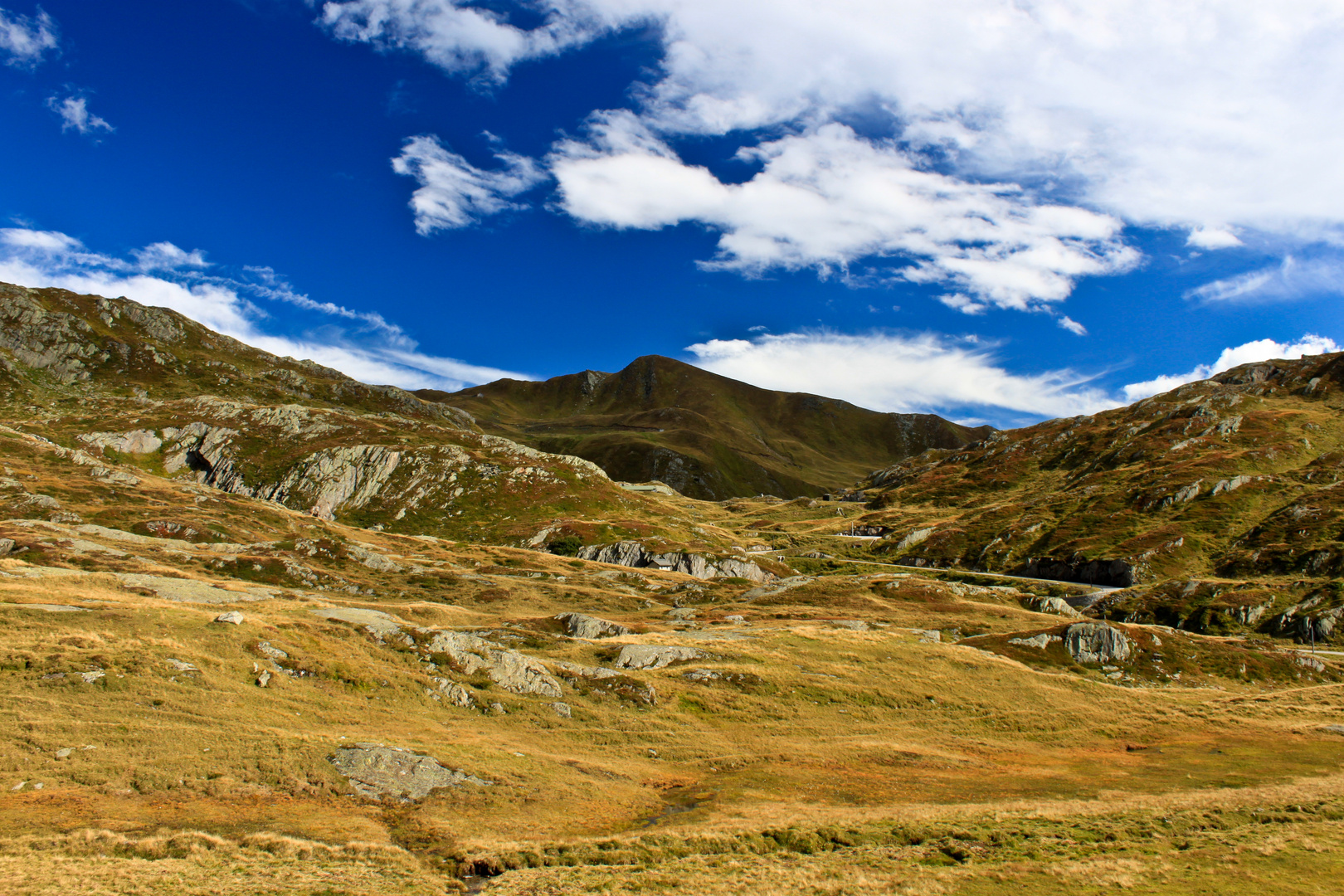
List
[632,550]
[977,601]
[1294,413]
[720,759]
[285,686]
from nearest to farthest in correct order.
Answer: [285,686]
[720,759]
[977,601]
[632,550]
[1294,413]

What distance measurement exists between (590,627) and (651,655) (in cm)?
1154

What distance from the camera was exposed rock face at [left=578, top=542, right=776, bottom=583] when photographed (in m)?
121

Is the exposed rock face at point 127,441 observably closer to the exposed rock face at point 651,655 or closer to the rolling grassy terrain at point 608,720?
the rolling grassy terrain at point 608,720

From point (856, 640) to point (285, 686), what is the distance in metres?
49.9

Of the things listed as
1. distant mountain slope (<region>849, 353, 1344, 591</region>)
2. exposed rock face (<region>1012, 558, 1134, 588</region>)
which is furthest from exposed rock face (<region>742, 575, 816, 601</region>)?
distant mountain slope (<region>849, 353, 1344, 591</region>)

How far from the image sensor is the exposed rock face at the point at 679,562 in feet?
397

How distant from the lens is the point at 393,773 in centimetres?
2603

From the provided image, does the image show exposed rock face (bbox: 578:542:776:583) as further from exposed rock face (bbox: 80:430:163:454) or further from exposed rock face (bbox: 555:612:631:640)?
exposed rock face (bbox: 80:430:163:454)

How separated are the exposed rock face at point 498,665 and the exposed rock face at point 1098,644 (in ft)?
182

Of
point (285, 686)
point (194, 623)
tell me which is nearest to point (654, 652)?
point (285, 686)

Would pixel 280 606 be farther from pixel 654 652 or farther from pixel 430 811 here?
pixel 430 811

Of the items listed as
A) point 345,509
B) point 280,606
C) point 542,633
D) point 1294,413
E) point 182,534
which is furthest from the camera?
point 1294,413

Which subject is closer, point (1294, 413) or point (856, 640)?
point (856, 640)

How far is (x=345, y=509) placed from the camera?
478 ft
